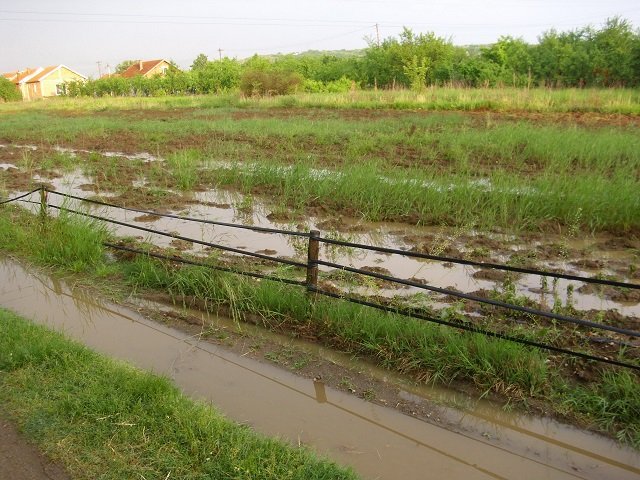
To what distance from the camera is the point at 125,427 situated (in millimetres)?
3146

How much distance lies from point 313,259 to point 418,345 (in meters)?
1.20

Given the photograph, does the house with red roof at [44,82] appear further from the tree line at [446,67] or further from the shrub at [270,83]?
the shrub at [270,83]

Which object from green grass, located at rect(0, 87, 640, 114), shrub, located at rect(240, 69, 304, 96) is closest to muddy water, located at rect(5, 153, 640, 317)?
green grass, located at rect(0, 87, 640, 114)

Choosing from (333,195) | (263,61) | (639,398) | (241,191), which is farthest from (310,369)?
(263,61)

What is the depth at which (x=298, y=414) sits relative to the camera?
365 centimetres

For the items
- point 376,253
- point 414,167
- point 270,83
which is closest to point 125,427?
point 376,253

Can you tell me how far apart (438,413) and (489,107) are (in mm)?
19526

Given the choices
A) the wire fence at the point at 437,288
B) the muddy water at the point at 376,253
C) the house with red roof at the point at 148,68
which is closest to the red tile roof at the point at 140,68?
the house with red roof at the point at 148,68

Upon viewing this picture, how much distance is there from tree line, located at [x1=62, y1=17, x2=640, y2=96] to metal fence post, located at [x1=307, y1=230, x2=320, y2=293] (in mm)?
21452

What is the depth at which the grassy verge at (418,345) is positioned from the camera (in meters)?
3.53

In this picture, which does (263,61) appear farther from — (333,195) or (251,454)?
(251,454)

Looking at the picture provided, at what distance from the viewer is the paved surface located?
2.81 m

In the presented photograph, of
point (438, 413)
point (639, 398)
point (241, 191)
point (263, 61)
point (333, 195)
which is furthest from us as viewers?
point (263, 61)

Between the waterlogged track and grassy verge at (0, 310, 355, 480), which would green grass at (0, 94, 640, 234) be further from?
grassy verge at (0, 310, 355, 480)
